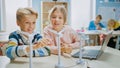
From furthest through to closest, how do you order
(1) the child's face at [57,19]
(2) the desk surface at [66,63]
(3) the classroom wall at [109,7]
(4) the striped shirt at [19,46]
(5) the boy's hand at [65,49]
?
(3) the classroom wall at [109,7], (1) the child's face at [57,19], (5) the boy's hand at [65,49], (4) the striped shirt at [19,46], (2) the desk surface at [66,63]

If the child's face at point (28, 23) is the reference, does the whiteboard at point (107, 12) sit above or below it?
above

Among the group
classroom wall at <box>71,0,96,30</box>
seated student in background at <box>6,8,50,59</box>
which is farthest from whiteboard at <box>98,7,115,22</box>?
seated student in background at <box>6,8,50,59</box>

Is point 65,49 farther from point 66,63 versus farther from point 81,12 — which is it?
point 81,12

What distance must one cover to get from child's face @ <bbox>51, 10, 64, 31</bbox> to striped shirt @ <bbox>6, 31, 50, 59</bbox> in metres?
0.37

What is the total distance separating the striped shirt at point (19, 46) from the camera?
1.42 metres

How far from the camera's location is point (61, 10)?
6.44 feet

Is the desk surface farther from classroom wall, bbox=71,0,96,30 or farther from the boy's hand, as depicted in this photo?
classroom wall, bbox=71,0,96,30

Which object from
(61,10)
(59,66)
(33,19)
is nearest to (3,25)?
(61,10)

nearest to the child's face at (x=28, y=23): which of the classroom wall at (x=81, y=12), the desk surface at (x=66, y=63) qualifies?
the desk surface at (x=66, y=63)

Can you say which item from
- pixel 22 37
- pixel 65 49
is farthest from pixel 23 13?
pixel 65 49

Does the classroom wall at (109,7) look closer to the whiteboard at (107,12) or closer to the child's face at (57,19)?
the whiteboard at (107,12)

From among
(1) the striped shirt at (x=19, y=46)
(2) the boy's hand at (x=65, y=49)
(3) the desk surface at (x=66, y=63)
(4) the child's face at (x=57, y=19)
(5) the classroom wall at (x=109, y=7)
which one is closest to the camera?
(3) the desk surface at (x=66, y=63)

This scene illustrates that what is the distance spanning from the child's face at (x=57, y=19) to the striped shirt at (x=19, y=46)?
1.20ft

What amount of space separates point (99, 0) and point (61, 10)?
Result: 17.0 feet
